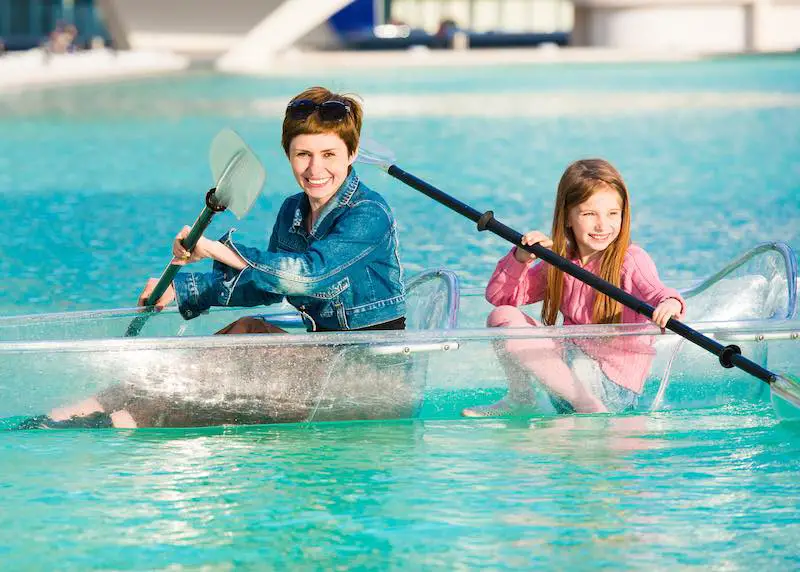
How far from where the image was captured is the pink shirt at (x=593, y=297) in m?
4.21

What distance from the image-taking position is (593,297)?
4.43m

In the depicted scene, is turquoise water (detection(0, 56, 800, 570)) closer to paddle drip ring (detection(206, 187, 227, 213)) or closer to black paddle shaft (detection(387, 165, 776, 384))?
black paddle shaft (detection(387, 165, 776, 384))

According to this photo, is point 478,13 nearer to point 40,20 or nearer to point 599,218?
point 40,20

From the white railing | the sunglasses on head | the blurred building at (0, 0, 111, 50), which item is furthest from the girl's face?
the white railing

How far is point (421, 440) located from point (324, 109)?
101 cm

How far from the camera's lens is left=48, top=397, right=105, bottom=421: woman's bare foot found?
13.8 feet

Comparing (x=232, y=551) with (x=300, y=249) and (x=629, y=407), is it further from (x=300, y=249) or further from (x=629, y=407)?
(x=629, y=407)

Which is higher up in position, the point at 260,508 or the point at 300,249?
the point at 300,249

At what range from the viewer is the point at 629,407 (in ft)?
14.5

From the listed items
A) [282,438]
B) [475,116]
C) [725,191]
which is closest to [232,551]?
[282,438]

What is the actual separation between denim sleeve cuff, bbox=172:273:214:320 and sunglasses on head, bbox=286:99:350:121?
1.79ft

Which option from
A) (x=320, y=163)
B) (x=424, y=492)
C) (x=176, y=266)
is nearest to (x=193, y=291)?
(x=176, y=266)

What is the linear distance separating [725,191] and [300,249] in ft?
23.2

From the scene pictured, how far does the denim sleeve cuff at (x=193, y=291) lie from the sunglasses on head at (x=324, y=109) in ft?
1.79
